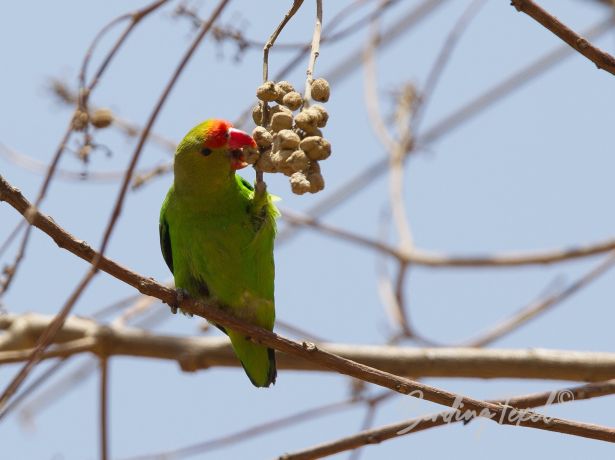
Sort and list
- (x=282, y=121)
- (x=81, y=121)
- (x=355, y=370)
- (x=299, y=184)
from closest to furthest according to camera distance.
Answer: (x=299, y=184), (x=282, y=121), (x=355, y=370), (x=81, y=121)

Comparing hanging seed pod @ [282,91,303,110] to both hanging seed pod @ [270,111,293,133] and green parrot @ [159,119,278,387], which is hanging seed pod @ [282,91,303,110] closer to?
hanging seed pod @ [270,111,293,133]

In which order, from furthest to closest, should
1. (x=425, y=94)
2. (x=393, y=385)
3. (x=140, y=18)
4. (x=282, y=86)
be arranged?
Result: (x=425, y=94), (x=393, y=385), (x=282, y=86), (x=140, y=18)

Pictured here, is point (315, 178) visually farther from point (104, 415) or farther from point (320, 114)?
point (104, 415)

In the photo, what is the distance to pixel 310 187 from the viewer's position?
1.94 meters

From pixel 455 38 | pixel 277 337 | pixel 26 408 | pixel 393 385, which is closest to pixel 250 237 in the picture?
pixel 277 337

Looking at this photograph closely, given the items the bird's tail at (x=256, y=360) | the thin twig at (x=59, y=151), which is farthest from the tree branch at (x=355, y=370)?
the bird's tail at (x=256, y=360)

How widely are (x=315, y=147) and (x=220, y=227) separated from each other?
151 centimetres

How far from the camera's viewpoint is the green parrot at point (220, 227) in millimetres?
3314

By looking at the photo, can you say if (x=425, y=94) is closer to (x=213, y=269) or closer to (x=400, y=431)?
(x=213, y=269)

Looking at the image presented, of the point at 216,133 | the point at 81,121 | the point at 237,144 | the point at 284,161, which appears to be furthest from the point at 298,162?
the point at 216,133

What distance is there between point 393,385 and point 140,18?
117 centimetres

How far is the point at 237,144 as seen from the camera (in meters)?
3.13

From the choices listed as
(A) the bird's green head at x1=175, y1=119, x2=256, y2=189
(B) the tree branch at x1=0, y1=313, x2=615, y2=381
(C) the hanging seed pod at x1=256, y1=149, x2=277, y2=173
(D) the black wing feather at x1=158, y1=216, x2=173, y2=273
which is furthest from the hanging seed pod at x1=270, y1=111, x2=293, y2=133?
(D) the black wing feather at x1=158, y1=216, x2=173, y2=273

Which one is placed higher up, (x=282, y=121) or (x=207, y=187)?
(x=207, y=187)
